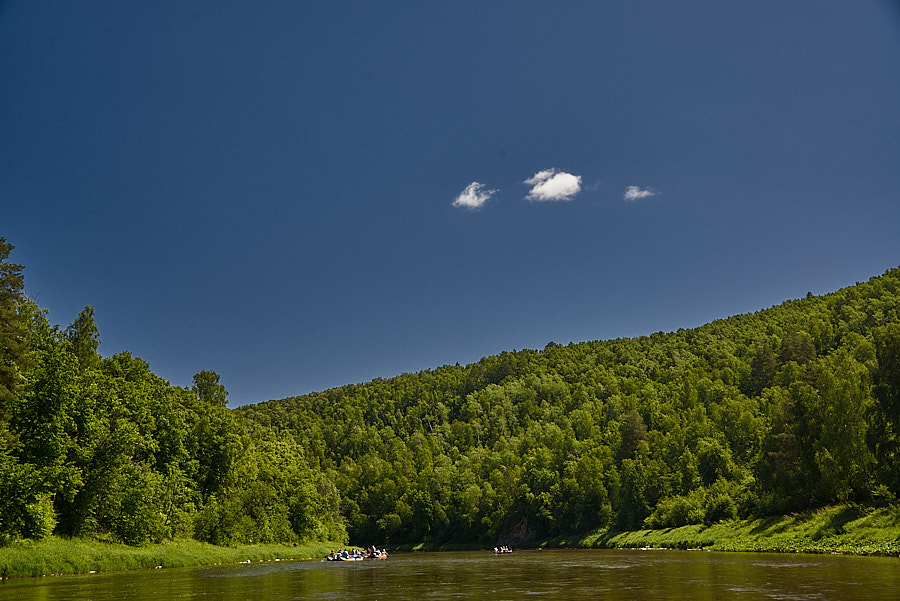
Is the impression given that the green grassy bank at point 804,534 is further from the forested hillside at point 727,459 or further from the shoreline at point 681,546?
the forested hillside at point 727,459

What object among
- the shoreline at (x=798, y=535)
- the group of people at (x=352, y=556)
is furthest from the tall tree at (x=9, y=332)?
the shoreline at (x=798, y=535)

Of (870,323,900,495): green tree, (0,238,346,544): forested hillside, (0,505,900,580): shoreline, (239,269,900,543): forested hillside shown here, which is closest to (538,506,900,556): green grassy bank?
(0,505,900,580): shoreline

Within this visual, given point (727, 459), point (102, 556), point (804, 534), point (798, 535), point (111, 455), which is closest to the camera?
point (102, 556)

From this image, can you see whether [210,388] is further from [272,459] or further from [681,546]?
[681,546]

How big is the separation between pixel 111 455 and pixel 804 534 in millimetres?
72740

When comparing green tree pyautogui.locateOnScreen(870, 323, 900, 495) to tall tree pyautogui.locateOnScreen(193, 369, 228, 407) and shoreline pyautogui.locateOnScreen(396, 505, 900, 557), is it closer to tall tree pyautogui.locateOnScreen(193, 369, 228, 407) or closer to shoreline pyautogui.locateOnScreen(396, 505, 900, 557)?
shoreline pyautogui.locateOnScreen(396, 505, 900, 557)

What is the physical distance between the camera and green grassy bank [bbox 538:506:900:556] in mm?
59188

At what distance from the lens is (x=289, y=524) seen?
120 metres

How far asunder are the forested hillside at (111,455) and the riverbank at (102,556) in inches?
71.0

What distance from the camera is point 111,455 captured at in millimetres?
68375

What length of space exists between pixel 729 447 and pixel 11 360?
128500 millimetres

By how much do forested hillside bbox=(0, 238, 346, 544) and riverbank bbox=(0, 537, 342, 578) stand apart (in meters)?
1.80

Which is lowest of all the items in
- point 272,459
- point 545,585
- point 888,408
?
point 545,585

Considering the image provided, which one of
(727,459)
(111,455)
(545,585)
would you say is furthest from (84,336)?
(727,459)
